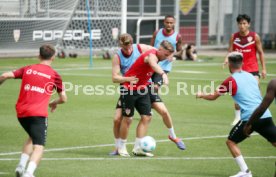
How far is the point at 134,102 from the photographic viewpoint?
12102mm

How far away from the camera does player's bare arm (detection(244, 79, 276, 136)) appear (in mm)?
8805

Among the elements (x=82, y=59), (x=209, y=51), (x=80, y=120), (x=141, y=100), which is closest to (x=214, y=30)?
(x=209, y=51)

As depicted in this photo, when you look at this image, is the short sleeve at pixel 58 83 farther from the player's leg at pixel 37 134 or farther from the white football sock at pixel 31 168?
the white football sock at pixel 31 168

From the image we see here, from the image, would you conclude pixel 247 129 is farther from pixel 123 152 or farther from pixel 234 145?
pixel 123 152

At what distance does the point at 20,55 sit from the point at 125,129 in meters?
25.3

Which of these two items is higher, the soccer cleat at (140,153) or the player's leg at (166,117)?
the player's leg at (166,117)

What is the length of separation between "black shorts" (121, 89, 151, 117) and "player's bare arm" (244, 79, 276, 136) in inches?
115

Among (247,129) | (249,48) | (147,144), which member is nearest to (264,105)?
(247,129)

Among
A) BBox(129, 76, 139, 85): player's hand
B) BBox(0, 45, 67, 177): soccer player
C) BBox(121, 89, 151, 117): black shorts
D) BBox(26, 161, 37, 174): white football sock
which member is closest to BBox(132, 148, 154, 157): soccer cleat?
BBox(121, 89, 151, 117): black shorts

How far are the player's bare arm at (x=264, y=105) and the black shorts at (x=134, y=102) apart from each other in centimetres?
292

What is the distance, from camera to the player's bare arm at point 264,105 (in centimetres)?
880

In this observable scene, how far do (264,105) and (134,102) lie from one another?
11.5 feet

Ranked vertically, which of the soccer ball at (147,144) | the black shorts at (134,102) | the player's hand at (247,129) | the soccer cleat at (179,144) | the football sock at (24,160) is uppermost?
the player's hand at (247,129)

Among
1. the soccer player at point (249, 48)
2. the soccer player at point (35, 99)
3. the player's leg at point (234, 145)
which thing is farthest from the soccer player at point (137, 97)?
the soccer player at point (249, 48)
